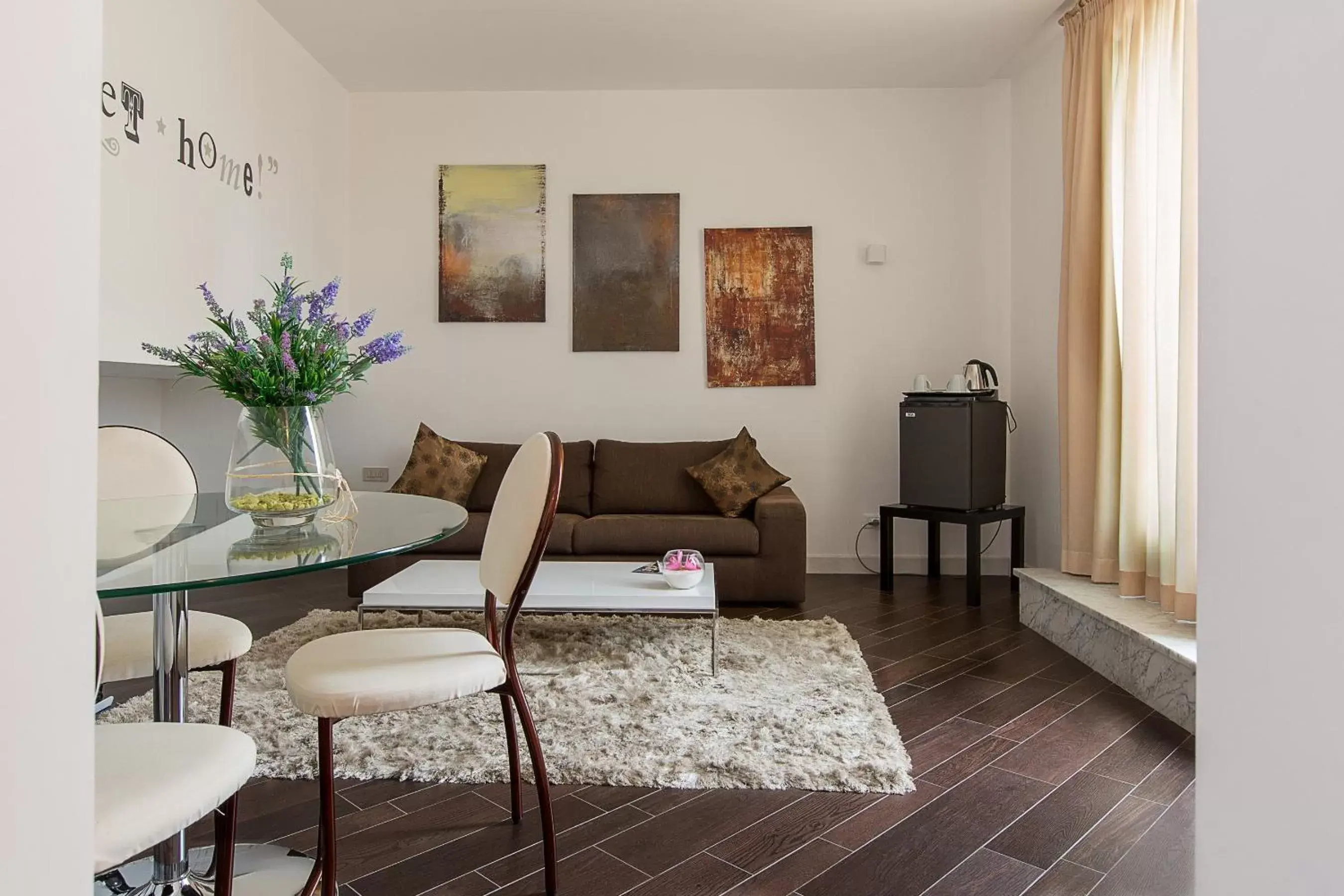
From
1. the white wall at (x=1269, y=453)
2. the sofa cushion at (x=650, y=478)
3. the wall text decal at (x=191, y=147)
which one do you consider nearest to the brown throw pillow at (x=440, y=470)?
the sofa cushion at (x=650, y=478)

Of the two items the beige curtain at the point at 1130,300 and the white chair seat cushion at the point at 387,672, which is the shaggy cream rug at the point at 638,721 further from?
the beige curtain at the point at 1130,300

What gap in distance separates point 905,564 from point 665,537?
1.78 meters

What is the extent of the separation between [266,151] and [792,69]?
118 inches

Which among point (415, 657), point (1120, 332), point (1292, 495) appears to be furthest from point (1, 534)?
point (1120, 332)

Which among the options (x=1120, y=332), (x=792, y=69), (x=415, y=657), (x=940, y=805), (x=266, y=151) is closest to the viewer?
(x=415, y=657)

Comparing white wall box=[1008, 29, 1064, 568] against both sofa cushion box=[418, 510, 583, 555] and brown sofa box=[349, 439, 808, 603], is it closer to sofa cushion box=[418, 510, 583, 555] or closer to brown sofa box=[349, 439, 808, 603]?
brown sofa box=[349, 439, 808, 603]

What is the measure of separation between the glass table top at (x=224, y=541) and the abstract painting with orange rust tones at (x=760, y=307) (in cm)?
343

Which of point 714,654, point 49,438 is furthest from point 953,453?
point 49,438

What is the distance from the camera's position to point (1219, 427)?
0.66 meters

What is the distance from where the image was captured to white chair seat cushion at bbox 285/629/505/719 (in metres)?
1.60

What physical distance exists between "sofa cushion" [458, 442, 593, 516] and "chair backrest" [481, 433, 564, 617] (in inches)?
114

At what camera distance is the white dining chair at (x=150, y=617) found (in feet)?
6.12

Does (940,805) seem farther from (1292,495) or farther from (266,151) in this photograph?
(266,151)

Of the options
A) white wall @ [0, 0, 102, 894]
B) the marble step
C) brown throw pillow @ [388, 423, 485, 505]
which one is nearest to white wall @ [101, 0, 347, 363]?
brown throw pillow @ [388, 423, 485, 505]
